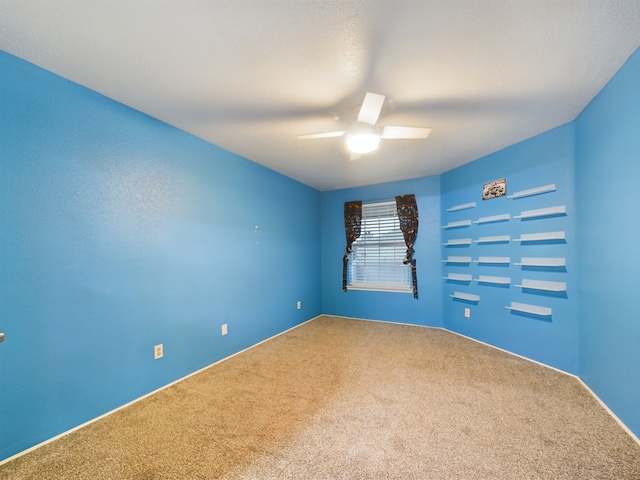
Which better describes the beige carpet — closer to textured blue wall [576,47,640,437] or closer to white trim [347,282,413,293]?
textured blue wall [576,47,640,437]

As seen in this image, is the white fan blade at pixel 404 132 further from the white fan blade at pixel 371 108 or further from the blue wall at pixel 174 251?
the blue wall at pixel 174 251

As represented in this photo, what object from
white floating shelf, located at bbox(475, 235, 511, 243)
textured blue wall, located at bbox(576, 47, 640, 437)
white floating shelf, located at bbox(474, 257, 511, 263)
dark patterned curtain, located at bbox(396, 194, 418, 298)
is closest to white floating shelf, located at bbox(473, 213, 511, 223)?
white floating shelf, located at bbox(475, 235, 511, 243)

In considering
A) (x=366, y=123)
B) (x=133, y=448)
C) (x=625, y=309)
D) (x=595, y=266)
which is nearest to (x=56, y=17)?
(x=366, y=123)

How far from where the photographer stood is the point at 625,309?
1.69m

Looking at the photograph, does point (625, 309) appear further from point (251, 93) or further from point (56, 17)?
point (56, 17)

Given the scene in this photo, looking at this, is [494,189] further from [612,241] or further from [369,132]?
[369,132]

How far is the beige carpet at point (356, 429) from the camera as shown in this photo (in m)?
1.39

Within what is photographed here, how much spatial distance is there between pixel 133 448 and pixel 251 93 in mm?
2399

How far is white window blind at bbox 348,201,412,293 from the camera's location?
13.7 feet

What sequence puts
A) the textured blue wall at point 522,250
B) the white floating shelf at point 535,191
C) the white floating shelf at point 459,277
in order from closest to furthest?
1. the textured blue wall at point 522,250
2. the white floating shelf at point 535,191
3. the white floating shelf at point 459,277

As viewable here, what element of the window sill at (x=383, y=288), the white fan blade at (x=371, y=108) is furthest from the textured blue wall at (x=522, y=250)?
the white fan blade at (x=371, y=108)

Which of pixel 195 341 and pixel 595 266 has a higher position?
pixel 595 266

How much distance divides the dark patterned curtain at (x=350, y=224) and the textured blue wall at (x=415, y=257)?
10 cm

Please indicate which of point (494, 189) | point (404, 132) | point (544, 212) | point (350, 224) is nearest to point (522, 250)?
point (544, 212)
